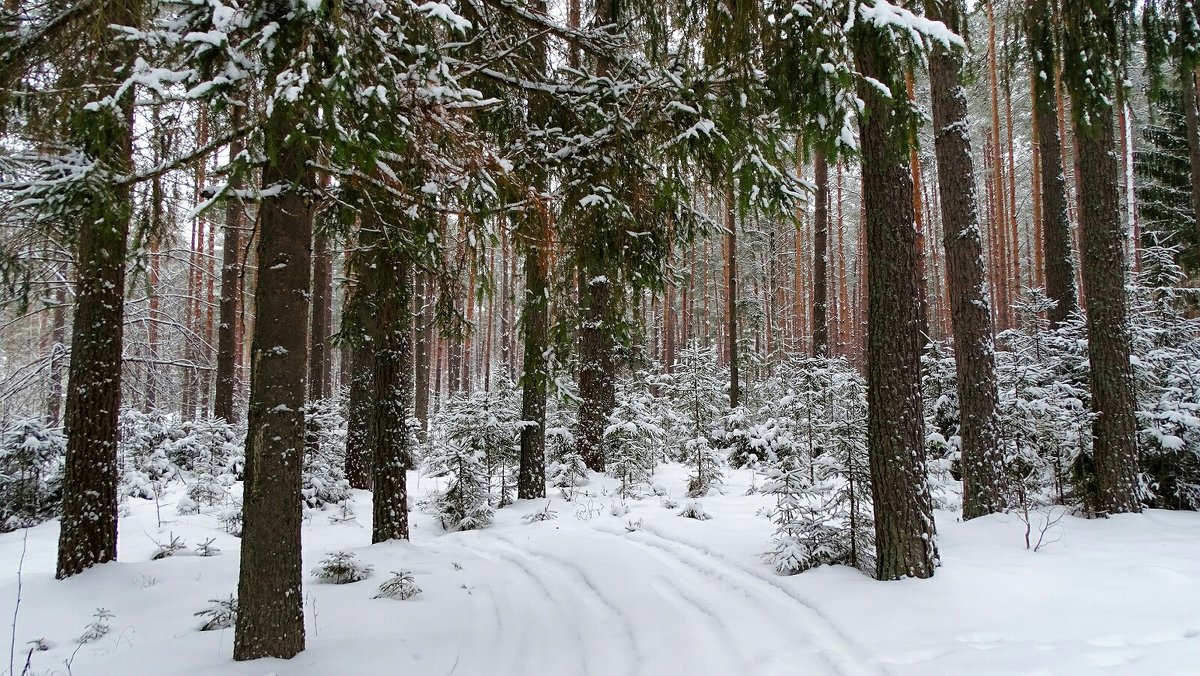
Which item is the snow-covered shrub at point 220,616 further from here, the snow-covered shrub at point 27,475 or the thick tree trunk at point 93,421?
the snow-covered shrub at point 27,475

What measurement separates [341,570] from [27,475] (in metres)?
7.11

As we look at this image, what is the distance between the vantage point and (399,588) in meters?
5.34

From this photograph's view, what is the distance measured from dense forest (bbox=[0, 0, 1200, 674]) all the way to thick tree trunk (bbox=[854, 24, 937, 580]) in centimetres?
3

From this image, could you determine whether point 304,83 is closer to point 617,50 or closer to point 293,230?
point 293,230

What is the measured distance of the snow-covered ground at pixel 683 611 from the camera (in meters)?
3.57

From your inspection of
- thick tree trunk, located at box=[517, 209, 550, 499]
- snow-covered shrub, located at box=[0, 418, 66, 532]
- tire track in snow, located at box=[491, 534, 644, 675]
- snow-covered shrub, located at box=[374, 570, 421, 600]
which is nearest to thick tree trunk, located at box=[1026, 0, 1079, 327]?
thick tree trunk, located at box=[517, 209, 550, 499]

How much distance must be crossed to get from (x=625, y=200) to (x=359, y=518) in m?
7.37

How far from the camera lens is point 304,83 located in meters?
2.75

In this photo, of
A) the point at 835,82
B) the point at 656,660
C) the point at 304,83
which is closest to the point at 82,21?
the point at 304,83

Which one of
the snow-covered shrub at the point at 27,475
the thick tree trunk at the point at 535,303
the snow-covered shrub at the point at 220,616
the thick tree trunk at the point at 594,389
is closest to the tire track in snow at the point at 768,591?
the thick tree trunk at the point at 535,303

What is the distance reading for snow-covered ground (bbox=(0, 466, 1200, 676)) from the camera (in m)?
3.57

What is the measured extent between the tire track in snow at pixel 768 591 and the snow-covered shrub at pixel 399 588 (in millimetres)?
2603

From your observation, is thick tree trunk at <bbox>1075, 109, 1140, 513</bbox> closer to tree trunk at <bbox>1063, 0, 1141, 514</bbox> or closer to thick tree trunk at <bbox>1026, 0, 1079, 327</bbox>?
tree trunk at <bbox>1063, 0, 1141, 514</bbox>

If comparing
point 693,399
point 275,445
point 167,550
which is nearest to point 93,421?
point 167,550
